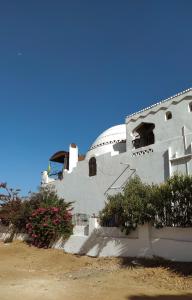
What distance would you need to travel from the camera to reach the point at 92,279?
38.2ft

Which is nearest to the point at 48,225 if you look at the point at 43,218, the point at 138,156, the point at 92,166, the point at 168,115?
the point at 43,218

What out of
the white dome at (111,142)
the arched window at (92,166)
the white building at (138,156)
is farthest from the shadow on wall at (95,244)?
the white dome at (111,142)

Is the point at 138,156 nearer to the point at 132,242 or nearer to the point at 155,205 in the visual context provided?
the point at 155,205

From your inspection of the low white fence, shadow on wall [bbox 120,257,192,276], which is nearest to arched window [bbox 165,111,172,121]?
the low white fence

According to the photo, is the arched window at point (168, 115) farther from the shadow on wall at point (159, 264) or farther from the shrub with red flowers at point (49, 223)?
the shadow on wall at point (159, 264)

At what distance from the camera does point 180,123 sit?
1875 centimetres

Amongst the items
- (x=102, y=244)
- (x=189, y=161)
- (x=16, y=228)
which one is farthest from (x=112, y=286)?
(x=16, y=228)

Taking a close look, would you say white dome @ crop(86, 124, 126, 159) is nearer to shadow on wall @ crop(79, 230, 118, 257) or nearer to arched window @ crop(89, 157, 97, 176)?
arched window @ crop(89, 157, 97, 176)

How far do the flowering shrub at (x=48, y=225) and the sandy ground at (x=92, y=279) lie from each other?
3121 millimetres

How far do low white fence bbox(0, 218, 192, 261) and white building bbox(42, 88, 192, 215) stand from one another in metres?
4.13

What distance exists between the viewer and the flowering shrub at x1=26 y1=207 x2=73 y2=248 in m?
20.1

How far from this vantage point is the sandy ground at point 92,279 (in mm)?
9289

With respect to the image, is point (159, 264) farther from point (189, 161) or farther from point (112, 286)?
point (189, 161)

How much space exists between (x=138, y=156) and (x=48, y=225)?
7.02 meters
